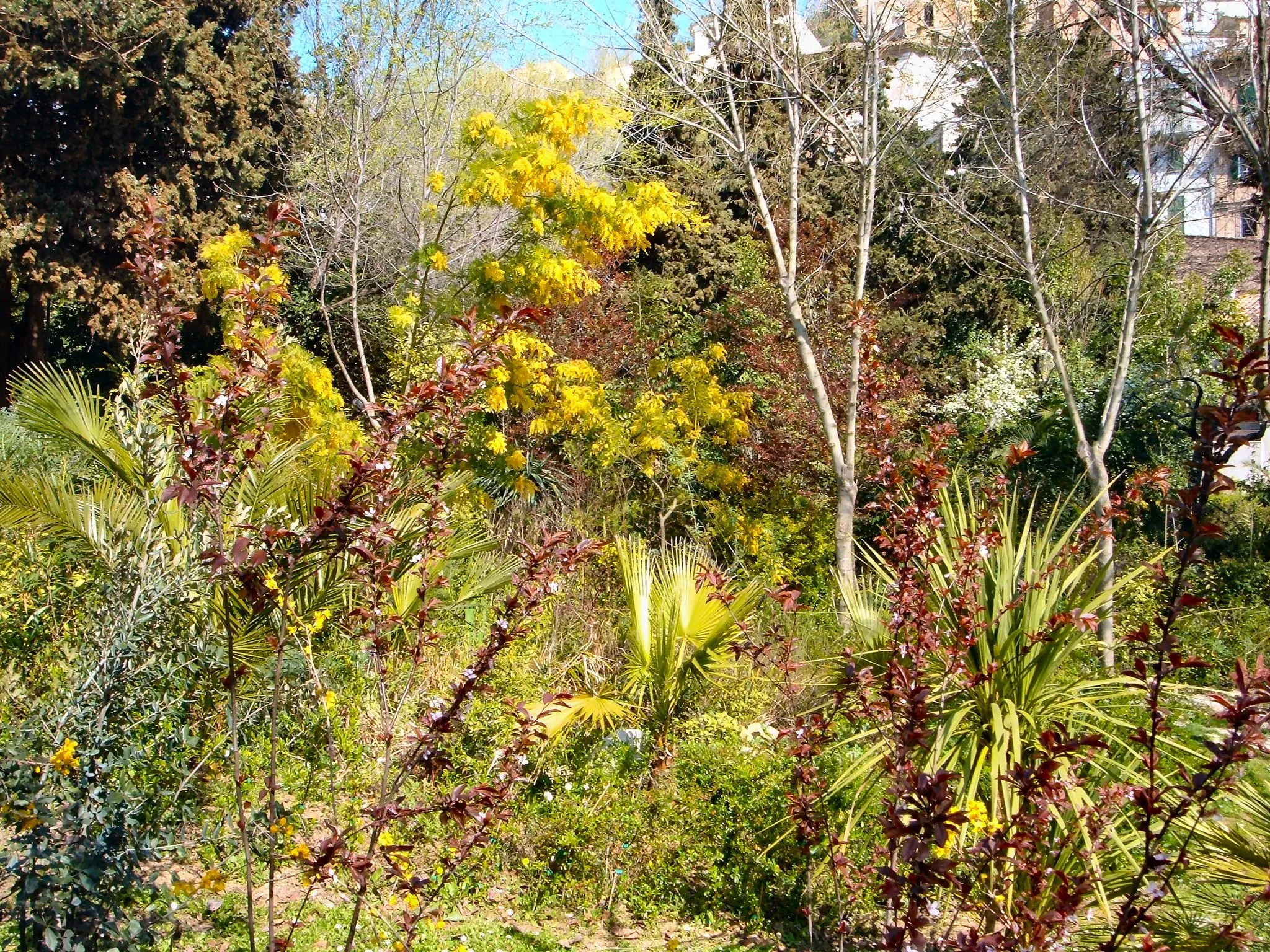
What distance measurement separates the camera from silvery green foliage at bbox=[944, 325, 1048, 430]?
12.7m

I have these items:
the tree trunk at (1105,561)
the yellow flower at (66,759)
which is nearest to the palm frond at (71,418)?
the yellow flower at (66,759)

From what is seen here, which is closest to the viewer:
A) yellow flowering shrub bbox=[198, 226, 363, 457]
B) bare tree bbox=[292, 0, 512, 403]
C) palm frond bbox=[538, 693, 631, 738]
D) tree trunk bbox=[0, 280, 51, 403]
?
palm frond bbox=[538, 693, 631, 738]

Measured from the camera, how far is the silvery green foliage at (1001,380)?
1270 centimetres

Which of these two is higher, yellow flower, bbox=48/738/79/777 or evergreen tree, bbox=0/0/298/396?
evergreen tree, bbox=0/0/298/396

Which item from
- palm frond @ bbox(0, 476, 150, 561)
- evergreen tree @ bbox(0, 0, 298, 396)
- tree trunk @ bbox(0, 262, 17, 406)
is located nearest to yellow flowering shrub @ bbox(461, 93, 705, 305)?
palm frond @ bbox(0, 476, 150, 561)

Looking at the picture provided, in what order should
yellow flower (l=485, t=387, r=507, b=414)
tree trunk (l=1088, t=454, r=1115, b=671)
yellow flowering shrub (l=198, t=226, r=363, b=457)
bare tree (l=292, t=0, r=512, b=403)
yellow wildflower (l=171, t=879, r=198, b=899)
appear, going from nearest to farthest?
1. yellow wildflower (l=171, t=879, r=198, b=899)
2. tree trunk (l=1088, t=454, r=1115, b=671)
3. yellow flowering shrub (l=198, t=226, r=363, b=457)
4. yellow flower (l=485, t=387, r=507, b=414)
5. bare tree (l=292, t=0, r=512, b=403)

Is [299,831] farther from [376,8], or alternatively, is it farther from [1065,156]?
[1065,156]

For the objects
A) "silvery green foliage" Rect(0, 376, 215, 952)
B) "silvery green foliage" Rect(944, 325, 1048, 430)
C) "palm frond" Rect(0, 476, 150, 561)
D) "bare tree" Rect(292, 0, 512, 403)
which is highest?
"bare tree" Rect(292, 0, 512, 403)

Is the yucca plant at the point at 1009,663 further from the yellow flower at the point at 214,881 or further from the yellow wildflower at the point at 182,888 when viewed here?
the yellow wildflower at the point at 182,888

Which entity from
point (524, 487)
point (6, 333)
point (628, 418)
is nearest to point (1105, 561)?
point (524, 487)

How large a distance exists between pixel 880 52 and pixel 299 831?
7517mm

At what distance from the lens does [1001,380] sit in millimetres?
13016

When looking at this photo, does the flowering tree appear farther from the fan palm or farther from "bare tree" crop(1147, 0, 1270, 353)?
"bare tree" crop(1147, 0, 1270, 353)

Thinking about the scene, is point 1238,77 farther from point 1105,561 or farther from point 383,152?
point 383,152
